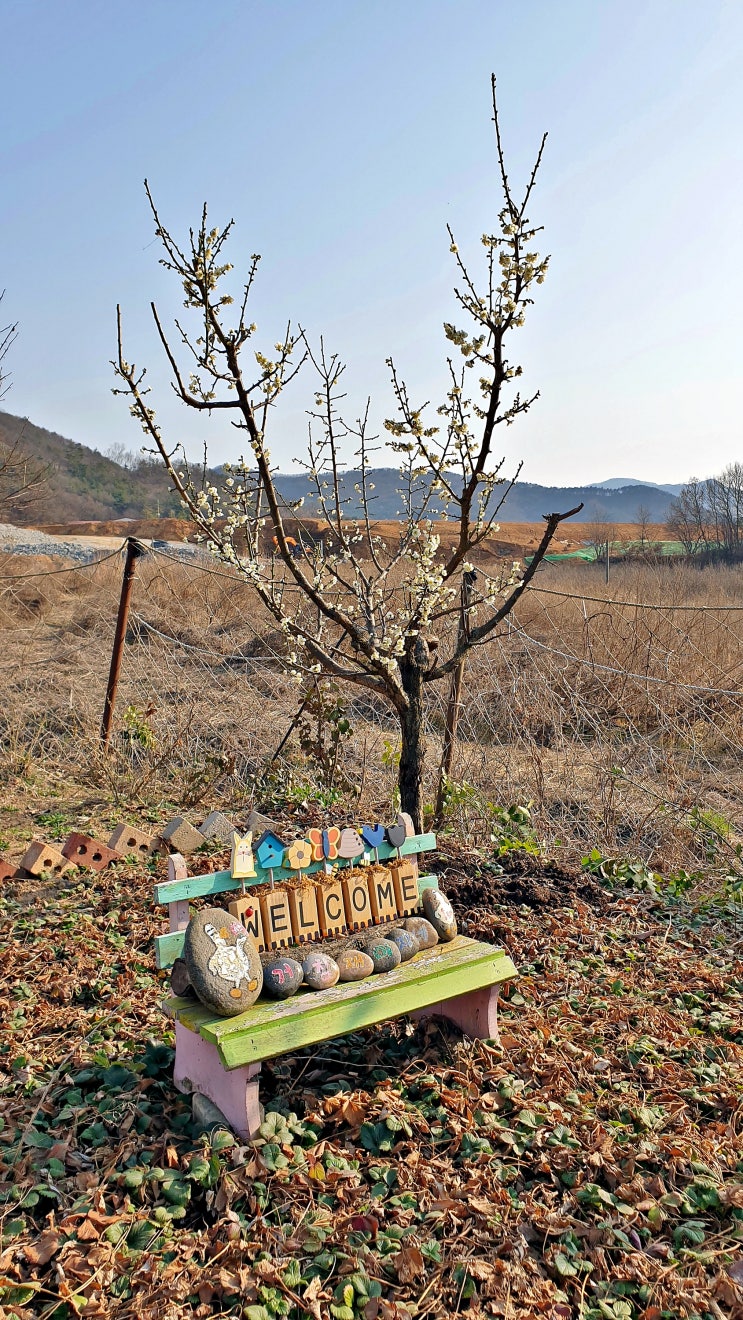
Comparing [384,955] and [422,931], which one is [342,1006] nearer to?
[384,955]

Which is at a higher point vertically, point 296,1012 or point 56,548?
point 56,548

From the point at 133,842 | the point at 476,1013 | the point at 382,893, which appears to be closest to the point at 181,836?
the point at 133,842

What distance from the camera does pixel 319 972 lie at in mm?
2664

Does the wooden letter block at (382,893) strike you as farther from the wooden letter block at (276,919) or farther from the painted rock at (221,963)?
the painted rock at (221,963)

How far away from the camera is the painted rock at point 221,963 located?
245 cm

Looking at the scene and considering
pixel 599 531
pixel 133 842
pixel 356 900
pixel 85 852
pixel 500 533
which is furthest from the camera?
pixel 599 531

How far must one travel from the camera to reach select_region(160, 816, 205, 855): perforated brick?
446 centimetres

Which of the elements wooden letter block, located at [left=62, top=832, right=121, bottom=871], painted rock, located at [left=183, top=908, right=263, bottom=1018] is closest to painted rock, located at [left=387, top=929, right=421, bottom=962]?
painted rock, located at [left=183, top=908, right=263, bottom=1018]

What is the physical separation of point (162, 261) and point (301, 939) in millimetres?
2300

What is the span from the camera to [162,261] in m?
3.02

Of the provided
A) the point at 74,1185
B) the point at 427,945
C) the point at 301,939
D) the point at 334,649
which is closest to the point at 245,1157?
the point at 74,1185

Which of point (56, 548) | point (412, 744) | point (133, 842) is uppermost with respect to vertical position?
point (56, 548)

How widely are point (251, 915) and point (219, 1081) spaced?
47 cm

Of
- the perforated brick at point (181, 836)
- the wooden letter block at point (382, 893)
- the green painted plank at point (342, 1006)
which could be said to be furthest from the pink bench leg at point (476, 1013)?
the perforated brick at point (181, 836)
